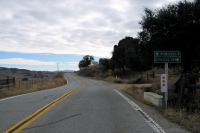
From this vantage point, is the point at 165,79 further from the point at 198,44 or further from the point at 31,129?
the point at 31,129

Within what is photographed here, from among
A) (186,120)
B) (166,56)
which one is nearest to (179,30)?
(166,56)

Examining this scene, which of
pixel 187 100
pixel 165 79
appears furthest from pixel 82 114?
pixel 187 100

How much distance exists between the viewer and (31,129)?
233 inches

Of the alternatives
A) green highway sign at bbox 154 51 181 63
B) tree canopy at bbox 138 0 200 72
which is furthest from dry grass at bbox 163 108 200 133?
tree canopy at bbox 138 0 200 72

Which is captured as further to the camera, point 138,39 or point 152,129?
point 138,39

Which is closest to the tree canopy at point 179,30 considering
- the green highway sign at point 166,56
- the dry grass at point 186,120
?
the green highway sign at point 166,56

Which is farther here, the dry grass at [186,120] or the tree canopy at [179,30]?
the tree canopy at [179,30]

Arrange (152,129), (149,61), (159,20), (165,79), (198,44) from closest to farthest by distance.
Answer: (152,129), (165,79), (198,44), (159,20), (149,61)

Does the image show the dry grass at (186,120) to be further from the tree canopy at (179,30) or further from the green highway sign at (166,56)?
the tree canopy at (179,30)

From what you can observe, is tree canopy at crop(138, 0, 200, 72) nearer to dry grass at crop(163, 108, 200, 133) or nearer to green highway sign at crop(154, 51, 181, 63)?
green highway sign at crop(154, 51, 181, 63)

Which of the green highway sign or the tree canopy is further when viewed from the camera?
the tree canopy

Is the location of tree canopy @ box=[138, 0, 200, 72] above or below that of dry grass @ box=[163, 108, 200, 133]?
above

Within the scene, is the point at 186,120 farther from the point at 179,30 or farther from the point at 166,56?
the point at 179,30

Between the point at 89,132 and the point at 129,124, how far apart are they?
1542 mm
